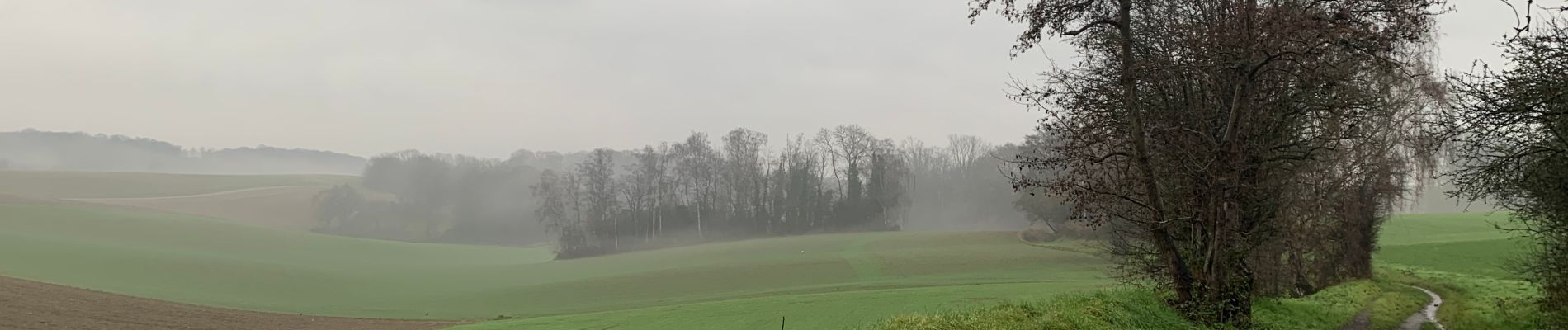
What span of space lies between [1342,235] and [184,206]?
488ft

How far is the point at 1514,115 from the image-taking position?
515 inches

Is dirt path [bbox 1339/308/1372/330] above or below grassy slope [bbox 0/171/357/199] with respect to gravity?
below

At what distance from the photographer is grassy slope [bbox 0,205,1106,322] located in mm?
43812

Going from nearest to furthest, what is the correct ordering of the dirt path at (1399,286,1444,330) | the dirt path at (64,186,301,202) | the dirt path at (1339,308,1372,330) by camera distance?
the dirt path at (1339,308,1372,330) → the dirt path at (1399,286,1444,330) → the dirt path at (64,186,301,202)

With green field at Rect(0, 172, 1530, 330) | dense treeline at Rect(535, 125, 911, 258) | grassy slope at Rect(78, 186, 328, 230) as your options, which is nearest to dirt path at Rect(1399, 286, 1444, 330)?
green field at Rect(0, 172, 1530, 330)

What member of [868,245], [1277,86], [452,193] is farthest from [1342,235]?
[452,193]

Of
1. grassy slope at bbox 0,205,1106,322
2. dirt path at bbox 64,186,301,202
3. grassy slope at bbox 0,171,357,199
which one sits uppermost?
grassy slope at bbox 0,171,357,199

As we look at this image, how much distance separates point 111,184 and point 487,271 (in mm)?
109421

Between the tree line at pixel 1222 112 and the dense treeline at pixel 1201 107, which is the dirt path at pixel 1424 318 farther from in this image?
the dense treeline at pixel 1201 107

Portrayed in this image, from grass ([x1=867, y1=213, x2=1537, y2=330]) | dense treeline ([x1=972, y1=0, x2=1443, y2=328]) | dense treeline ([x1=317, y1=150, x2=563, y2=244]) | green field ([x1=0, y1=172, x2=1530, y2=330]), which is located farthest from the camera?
dense treeline ([x1=317, y1=150, x2=563, y2=244])

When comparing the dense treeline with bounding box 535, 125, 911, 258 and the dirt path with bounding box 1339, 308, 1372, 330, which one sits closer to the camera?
the dirt path with bounding box 1339, 308, 1372, 330

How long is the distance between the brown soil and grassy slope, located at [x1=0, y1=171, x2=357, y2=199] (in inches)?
2840

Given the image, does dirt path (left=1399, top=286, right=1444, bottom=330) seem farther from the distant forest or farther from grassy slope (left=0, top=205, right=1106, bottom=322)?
the distant forest

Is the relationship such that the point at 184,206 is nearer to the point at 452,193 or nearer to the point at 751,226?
the point at 452,193
